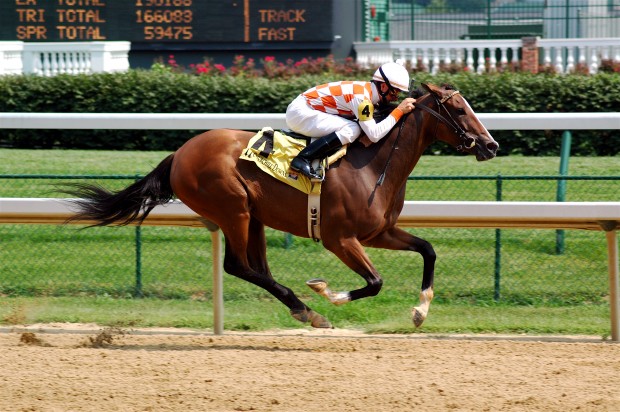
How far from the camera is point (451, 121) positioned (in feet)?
22.0

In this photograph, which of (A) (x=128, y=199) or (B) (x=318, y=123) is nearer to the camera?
(B) (x=318, y=123)

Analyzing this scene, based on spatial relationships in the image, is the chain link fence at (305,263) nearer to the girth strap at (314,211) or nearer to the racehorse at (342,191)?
the racehorse at (342,191)

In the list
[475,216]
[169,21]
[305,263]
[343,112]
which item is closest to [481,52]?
[169,21]

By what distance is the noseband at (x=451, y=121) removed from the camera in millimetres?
6637

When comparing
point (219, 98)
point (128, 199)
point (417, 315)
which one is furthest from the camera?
point (219, 98)

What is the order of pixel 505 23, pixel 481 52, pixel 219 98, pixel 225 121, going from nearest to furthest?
pixel 225 121, pixel 219 98, pixel 481 52, pixel 505 23

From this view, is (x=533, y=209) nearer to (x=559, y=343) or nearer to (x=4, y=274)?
(x=559, y=343)

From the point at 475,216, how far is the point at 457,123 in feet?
2.50

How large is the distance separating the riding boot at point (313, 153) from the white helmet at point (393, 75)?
46 cm

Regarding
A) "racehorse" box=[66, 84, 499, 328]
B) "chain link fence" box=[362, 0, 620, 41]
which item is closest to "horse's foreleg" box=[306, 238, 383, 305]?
"racehorse" box=[66, 84, 499, 328]

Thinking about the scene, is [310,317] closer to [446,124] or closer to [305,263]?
[446,124]

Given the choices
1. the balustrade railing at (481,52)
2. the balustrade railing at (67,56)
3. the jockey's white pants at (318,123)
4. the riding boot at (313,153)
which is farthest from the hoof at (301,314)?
the balustrade railing at (481,52)

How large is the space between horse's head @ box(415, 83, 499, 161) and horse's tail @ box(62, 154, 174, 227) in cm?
170

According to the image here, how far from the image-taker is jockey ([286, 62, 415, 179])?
21.5ft
